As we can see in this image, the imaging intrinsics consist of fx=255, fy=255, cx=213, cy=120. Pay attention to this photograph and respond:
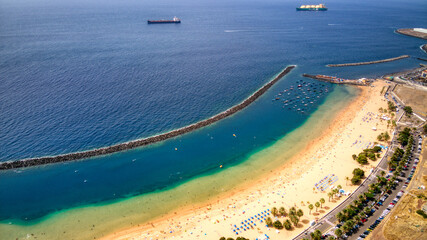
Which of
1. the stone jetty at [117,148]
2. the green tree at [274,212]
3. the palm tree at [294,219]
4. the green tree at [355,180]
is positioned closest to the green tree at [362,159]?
the green tree at [355,180]

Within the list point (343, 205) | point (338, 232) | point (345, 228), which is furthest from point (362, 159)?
point (338, 232)

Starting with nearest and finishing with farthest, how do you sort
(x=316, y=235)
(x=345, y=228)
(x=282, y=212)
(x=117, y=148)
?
(x=316, y=235) < (x=345, y=228) < (x=282, y=212) < (x=117, y=148)

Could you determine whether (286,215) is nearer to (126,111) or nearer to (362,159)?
(362,159)

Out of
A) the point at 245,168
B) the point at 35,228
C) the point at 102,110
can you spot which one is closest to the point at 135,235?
the point at 35,228

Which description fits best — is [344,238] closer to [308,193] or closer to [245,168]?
[308,193]

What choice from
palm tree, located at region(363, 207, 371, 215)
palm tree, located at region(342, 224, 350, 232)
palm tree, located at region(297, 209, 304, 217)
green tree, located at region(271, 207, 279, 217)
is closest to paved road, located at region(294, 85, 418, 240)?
palm tree, located at region(363, 207, 371, 215)
